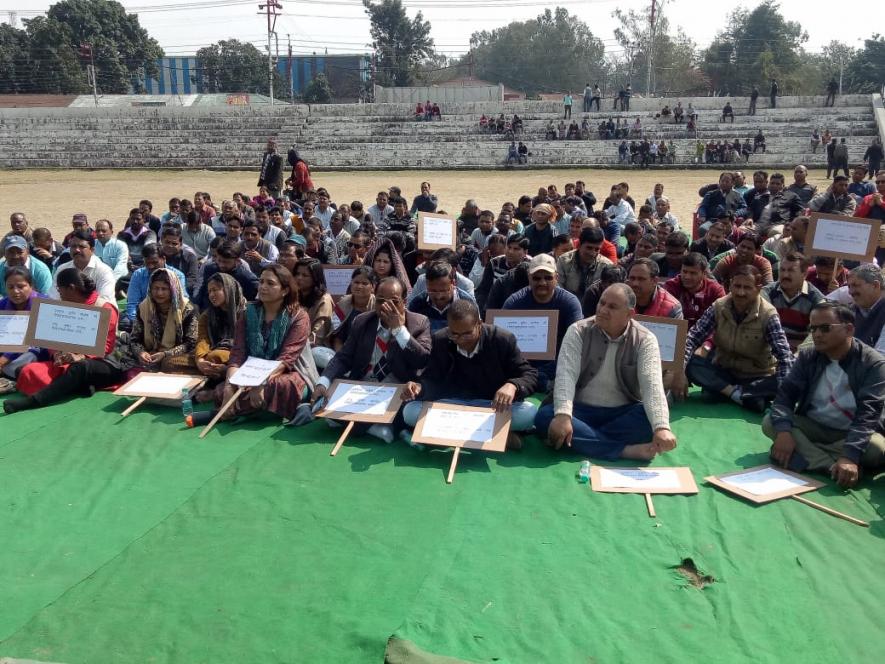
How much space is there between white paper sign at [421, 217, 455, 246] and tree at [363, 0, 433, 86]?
61.1 metres

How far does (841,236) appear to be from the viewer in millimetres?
7098

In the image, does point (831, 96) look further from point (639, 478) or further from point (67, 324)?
point (67, 324)

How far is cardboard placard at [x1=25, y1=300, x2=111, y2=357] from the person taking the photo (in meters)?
6.23

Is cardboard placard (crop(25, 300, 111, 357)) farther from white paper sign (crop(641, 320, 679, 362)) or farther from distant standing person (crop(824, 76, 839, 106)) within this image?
distant standing person (crop(824, 76, 839, 106))

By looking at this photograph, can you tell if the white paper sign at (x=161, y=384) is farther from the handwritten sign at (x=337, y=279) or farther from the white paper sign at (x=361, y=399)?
the handwritten sign at (x=337, y=279)

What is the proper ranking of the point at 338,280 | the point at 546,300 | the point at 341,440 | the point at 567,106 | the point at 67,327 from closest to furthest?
1. the point at 341,440
2. the point at 546,300
3. the point at 67,327
4. the point at 338,280
5. the point at 567,106

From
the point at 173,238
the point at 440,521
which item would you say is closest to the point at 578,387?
the point at 440,521

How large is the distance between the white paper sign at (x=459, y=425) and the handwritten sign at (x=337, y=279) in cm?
310

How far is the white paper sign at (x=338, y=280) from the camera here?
7824 millimetres

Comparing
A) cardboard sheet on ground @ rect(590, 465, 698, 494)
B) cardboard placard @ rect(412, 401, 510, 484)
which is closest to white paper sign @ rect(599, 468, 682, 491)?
cardboard sheet on ground @ rect(590, 465, 698, 494)

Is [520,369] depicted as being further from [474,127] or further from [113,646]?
[474,127]

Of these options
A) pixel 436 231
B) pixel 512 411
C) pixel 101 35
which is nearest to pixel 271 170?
pixel 436 231

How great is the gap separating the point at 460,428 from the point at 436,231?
4633mm

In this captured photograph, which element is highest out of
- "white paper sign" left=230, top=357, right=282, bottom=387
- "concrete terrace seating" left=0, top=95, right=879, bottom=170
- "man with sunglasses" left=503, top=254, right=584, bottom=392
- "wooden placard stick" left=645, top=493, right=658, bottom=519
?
"concrete terrace seating" left=0, top=95, right=879, bottom=170
